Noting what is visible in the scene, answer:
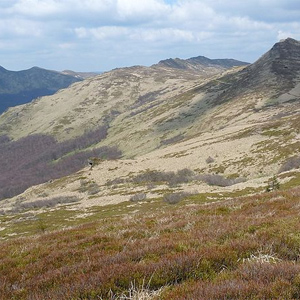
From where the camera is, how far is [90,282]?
7.90 metres

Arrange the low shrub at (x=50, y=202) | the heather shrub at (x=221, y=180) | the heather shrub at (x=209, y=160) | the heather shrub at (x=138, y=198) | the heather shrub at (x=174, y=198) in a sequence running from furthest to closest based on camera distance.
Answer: the heather shrub at (x=209, y=160) → the low shrub at (x=50, y=202) → the heather shrub at (x=221, y=180) → the heather shrub at (x=138, y=198) → the heather shrub at (x=174, y=198)

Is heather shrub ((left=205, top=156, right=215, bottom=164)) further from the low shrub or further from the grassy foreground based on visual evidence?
the grassy foreground

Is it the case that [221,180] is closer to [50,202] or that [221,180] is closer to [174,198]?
[174,198]

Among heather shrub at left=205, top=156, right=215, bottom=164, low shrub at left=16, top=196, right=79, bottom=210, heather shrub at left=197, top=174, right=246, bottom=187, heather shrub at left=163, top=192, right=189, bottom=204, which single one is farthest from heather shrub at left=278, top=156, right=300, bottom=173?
low shrub at left=16, top=196, right=79, bottom=210

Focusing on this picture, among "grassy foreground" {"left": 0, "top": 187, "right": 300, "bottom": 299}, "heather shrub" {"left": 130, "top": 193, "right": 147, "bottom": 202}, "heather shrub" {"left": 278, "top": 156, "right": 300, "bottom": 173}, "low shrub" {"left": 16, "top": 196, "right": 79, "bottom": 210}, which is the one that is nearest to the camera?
"grassy foreground" {"left": 0, "top": 187, "right": 300, "bottom": 299}

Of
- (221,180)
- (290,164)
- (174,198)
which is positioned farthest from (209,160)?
(174,198)

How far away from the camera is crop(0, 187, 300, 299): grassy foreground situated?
271 inches

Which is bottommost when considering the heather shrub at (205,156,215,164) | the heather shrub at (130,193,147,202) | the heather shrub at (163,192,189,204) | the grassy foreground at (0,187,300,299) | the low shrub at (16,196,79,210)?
the low shrub at (16,196,79,210)

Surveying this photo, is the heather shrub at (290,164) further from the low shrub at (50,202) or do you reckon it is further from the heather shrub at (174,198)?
the low shrub at (50,202)

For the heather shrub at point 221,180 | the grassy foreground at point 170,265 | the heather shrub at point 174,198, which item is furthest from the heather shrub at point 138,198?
the grassy foreground at point 170,265

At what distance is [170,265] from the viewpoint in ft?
27.7

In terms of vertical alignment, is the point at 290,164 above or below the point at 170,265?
below

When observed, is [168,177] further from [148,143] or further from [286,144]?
[148,143]

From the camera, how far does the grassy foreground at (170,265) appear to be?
22.6ft
